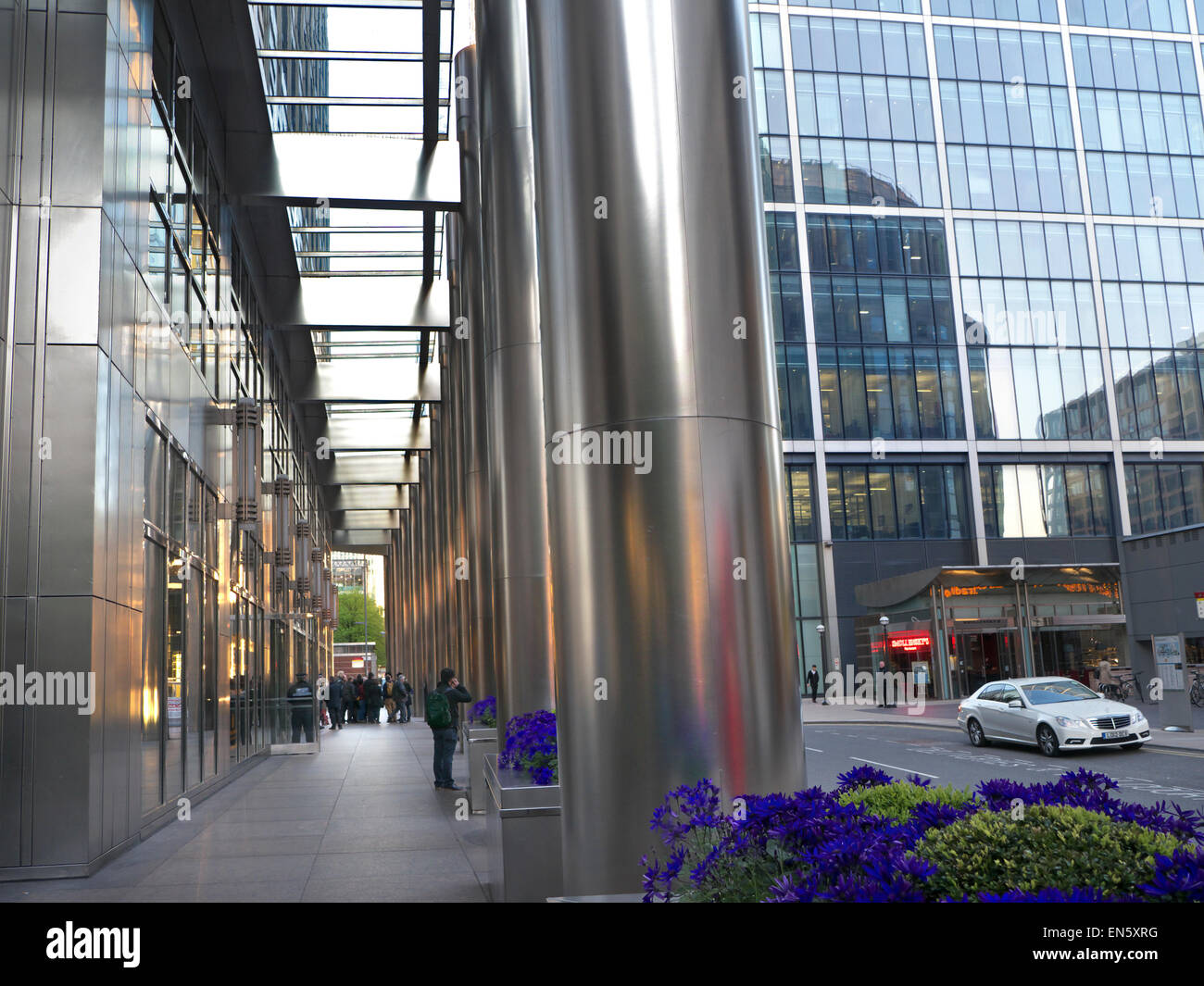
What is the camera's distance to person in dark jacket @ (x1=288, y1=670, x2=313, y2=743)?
26.1 metres

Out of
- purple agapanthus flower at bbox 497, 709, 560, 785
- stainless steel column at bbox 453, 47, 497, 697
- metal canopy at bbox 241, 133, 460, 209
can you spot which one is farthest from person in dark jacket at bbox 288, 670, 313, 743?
purple agapanthus flower at bbox 497, 709, 560, 785

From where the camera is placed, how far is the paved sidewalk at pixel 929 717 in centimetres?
2223

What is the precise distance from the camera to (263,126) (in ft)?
67.1

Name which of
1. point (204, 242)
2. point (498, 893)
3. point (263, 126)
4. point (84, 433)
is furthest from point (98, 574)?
point (263, 126)

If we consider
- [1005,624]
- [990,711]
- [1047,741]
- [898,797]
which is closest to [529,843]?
[898,797]

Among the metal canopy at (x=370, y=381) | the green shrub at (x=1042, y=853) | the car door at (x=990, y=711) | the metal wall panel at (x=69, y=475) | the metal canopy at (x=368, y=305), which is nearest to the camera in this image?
the green shrub at (x=1042, y=853)

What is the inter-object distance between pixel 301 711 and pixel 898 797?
924 inches

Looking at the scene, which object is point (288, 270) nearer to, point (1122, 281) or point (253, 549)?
point (253, 549)

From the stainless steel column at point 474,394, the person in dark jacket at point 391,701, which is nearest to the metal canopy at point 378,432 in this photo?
the person in dark jacket at point 391,701

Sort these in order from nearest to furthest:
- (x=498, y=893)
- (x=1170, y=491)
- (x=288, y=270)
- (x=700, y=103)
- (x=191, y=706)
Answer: (x=700, y=103)
(x=498, y=893)
(x=191, y=706)
(x=288, y=270)
(x=1170, y=491)

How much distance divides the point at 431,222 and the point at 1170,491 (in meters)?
44.9

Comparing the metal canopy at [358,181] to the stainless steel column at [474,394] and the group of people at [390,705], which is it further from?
the group of people at [390,705]

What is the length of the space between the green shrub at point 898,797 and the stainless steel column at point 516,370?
9.44m

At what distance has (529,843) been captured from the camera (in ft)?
22.9
